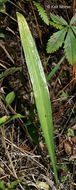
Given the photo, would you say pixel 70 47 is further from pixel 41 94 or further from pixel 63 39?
pixel 41 94

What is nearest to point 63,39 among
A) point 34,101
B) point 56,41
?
point 56,41

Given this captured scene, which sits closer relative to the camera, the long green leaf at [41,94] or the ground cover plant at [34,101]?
the long green leaf at [41,94]

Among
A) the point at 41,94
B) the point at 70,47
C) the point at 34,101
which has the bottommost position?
the point at 41,94

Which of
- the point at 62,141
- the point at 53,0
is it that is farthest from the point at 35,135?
the point at 53,0

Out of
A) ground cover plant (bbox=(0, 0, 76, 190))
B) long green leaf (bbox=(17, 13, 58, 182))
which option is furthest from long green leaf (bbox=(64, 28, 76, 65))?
long green leaf (bbox=(17, 13, 58, 182))

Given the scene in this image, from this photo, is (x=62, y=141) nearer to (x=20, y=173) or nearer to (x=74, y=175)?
(x=74, y=175)

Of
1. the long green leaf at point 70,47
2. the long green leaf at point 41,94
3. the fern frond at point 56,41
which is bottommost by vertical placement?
the long green leaf at point 41,94

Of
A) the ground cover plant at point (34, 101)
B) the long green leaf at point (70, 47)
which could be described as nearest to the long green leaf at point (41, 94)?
the ground cover plant at point (34, 101)

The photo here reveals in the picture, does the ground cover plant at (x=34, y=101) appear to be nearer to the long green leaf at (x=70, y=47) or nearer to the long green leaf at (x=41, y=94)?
the long green leaf at (x=70, y=47)
